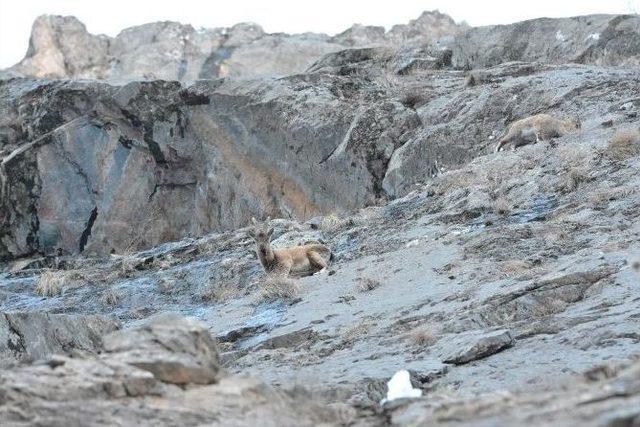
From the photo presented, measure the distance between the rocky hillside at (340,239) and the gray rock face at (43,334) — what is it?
0.11 ft

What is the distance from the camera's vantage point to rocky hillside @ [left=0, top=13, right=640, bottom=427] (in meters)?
6.77

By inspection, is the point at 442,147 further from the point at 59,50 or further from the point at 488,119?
the point at 59,50

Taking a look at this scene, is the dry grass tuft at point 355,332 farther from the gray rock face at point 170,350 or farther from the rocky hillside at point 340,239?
the gray rock face at point 170,350

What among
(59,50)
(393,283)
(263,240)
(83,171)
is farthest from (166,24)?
(393,283)

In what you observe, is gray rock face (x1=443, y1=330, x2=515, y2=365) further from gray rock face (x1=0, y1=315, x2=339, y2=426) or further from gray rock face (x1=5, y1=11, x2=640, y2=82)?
gray rock face (x1=5, y1=11, x2=640, y2=82)

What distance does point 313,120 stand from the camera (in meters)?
29.1

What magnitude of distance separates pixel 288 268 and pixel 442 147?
8972 millimetres

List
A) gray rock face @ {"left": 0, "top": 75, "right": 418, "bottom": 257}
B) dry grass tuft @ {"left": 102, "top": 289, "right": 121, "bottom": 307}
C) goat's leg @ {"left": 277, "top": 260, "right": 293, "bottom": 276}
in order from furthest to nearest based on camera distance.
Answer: gray rock face @ {"left": 0, "top": 75, "right": 418, "bottom": 257} < dry grass tuft @ {"left": 102, "top": 289, "right": 121, "bottom": 307} < goat's leg @ {"left": 277, "top": 260, "right": 293, "bottom": 276}

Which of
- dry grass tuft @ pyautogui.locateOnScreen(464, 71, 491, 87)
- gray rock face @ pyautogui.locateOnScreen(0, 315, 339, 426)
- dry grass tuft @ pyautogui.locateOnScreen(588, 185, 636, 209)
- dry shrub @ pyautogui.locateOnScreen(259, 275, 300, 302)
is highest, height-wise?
dry grass tuft @ pyautogui.locateOnScreen(464, 71, 491, 87)

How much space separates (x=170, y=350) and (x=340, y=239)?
1375 cm

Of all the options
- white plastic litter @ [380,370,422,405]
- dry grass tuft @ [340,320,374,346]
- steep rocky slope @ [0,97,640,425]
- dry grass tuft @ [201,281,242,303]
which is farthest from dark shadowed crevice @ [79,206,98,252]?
white plastic litter @ [380,370,422,405]

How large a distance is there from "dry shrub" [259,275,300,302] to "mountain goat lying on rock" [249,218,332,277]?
1.49 meters

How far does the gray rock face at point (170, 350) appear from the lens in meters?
6.78

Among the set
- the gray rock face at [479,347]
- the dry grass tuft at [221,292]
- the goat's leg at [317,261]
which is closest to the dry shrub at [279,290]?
the goat's leg at [317,261]
